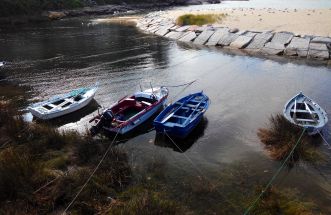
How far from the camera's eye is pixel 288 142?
1570cm

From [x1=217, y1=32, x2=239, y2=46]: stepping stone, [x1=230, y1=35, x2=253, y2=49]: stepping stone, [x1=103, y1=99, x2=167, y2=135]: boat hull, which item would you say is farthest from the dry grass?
[x1=217, y1=32, x2=239, y2=46]: stepping stone

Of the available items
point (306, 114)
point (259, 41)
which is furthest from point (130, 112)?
point (259, 41)

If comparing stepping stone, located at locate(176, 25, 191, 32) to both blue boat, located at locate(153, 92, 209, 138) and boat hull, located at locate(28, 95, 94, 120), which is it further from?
boat hull, located at locate(28, 95, 94, 120)

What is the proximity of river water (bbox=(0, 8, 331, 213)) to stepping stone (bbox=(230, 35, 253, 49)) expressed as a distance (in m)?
2.49

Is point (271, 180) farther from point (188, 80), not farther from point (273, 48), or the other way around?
point (273, 48)

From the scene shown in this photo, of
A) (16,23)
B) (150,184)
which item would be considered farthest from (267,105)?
(16,23)

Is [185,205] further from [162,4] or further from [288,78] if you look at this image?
[162,4]

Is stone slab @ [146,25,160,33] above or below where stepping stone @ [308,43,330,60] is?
below

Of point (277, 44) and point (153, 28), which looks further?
point (153, 28)

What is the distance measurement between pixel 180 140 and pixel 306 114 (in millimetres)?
7423

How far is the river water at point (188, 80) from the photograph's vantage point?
15.4 m

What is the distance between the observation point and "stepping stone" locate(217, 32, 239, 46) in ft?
133

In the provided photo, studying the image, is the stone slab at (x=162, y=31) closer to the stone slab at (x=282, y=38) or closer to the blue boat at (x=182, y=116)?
the stone slab at (x=282, y=38)

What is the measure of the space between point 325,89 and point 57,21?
56.2 meters
